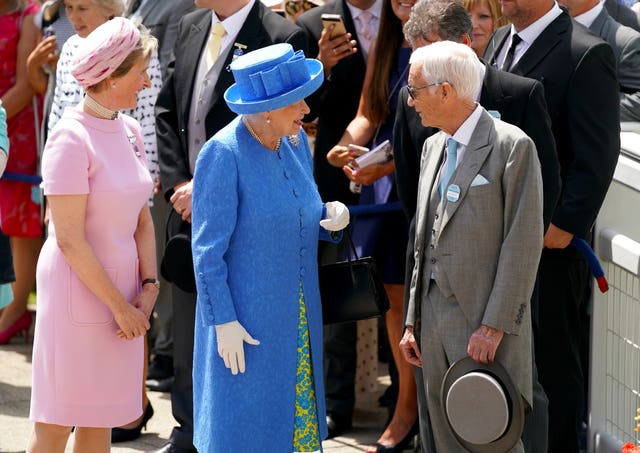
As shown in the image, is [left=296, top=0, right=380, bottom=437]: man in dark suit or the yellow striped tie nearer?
the yellow striped tie

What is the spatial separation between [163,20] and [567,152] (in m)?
2.89

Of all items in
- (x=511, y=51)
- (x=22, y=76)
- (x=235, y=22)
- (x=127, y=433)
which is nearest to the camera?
(x=511, y=51)

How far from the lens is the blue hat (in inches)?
179

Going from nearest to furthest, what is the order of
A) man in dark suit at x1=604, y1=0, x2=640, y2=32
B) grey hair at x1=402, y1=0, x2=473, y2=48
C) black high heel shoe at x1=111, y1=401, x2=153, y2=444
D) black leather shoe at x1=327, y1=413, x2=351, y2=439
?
1. grey hair at x1=402, y1=0, x2=473, y2=48
2. black high heel shoe at x1=111, y1=401, x2=153, y2=444
3. black leather shoe at x1=327, y1=413, x2=351, y2=439
4. man in dark suit at x1=604, y1=0, x2=640, y2=32

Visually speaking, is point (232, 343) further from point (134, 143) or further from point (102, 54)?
point (102, 54)

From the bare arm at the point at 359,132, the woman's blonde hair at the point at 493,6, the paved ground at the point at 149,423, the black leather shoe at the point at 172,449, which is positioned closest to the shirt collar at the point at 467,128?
the bare arm at the point at 359,132

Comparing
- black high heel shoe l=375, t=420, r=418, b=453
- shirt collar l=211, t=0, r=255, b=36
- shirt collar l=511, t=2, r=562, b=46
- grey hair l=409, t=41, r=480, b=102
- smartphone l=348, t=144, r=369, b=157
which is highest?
grey hair l=409, t=41, r=480, b=102

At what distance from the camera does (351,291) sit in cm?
486

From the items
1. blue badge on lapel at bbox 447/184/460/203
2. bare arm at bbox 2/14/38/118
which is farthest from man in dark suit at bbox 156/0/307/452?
bare arm at bbox 2/14/38/118

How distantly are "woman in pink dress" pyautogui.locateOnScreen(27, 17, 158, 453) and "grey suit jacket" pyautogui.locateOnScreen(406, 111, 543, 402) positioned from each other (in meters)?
1.25

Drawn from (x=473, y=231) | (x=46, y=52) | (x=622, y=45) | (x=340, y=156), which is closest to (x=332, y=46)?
(x=340, y=156)

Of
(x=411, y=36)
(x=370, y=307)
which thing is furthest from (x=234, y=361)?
(x=411, y=36)

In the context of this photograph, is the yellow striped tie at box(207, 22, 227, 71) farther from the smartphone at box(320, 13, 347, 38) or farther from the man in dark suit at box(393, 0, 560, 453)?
the man in dark suit at box(393, 0, 560, 453)

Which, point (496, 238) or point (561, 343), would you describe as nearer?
point (496, 238)
